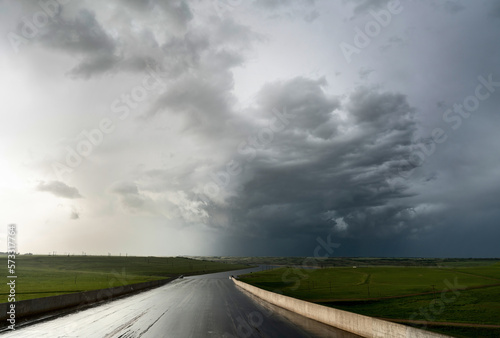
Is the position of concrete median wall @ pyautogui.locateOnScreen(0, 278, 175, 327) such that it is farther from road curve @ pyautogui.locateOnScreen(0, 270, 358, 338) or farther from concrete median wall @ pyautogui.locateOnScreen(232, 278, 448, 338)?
concrete median wall @ pyautogui.locateOnScreen(232, 278, 448, 338)

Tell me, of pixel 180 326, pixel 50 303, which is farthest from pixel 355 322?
pixel 50 303

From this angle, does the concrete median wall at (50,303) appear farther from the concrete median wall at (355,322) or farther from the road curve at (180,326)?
the concrete median wall at (355,322)

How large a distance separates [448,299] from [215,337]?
35402 millimetres

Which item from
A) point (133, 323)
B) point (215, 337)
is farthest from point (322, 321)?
point (133, 323)

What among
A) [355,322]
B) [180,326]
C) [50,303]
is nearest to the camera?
[355,322]

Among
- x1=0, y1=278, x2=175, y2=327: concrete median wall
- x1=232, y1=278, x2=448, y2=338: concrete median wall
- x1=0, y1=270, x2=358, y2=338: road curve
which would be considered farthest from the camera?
x1=0, y1=278, x2=175, y2=327: concrete median wall

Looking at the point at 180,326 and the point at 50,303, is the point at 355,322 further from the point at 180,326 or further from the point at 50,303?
the point at 50,303

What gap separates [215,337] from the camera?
1627cm

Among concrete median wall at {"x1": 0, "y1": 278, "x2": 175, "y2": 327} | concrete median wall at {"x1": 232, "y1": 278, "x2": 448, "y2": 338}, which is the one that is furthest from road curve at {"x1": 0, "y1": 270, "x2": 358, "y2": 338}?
concrete median wall at {"x1": 0, "y1": 278, "x2": 175, "y2": 327}

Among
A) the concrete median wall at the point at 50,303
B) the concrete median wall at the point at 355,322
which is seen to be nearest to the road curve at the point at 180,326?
the concrete median wall at the point at 355,322

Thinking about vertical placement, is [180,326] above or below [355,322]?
below

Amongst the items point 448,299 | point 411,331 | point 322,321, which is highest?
point 411,331

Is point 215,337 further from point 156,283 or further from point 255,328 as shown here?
point 156,283

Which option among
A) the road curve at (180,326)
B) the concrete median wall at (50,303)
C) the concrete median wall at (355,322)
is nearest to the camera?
the concrete median wall at (355,322)
